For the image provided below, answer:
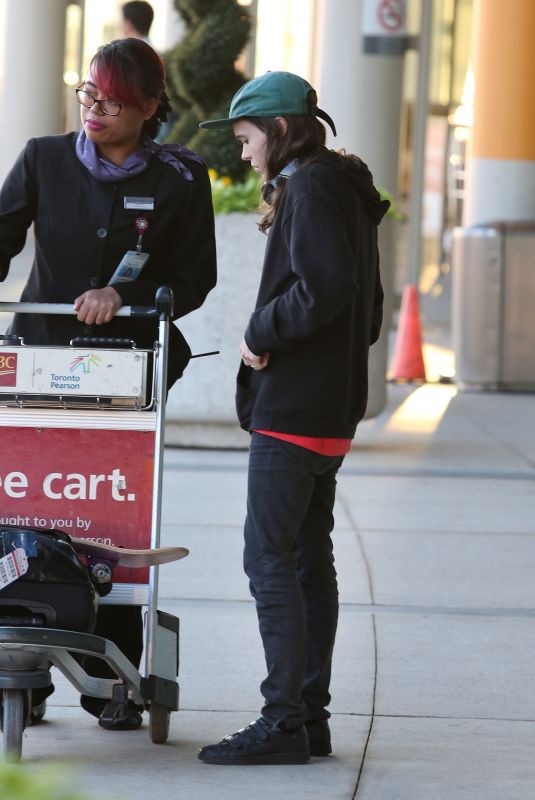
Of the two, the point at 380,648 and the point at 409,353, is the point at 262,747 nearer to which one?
the point at 380,648

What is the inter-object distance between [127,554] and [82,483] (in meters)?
0.25

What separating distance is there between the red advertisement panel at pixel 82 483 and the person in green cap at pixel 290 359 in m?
0.29

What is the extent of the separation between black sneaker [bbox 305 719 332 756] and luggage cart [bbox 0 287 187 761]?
0.38 m

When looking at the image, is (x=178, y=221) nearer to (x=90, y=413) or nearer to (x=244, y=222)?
(x=90, y=413)

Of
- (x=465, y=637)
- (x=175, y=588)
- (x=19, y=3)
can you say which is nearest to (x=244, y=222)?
(x=175, y=588)

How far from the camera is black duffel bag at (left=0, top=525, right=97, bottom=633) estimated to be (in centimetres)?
358

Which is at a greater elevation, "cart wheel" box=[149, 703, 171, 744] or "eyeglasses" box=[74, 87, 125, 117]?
"eyeglasses" box=[74, 87, 125, 117]

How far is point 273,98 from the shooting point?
369 centimetres

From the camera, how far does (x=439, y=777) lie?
3812 mm

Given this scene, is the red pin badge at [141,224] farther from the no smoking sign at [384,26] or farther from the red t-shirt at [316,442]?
the no smoking sign at [384,26]

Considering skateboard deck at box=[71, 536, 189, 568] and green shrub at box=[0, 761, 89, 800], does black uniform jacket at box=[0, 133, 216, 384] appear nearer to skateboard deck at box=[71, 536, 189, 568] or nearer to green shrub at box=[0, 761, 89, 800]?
skateboard deck at box=[71, 536, 189, 568]

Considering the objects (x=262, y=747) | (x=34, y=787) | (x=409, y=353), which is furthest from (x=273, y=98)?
(x=409, y=353)

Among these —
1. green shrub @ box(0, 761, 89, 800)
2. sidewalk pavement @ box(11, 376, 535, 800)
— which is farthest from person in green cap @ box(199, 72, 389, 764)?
green shrub @ box(0, 761, 89, 800)

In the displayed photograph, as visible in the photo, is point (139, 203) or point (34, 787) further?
point (139, 203)
